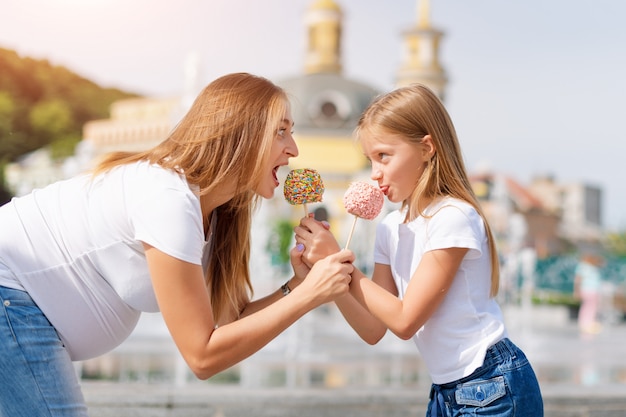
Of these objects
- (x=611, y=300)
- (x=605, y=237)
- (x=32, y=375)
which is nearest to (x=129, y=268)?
(x=32, y=375)

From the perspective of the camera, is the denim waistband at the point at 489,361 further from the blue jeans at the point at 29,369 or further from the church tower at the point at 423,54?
the church tower at the point at 423,54

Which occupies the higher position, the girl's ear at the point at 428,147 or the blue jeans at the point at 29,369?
the girl's ear at the point at 428,147

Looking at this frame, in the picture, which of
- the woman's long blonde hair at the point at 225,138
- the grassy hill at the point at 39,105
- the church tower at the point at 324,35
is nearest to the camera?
the woman's long blonde hair at the point at 225,138

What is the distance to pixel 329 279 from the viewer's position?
1959 mm

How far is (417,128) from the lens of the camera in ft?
6.87

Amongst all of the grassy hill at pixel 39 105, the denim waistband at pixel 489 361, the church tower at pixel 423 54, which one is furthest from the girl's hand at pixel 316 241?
the church tower at pixel 423 54

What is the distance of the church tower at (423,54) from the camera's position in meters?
45.7

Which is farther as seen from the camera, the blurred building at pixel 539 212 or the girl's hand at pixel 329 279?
the blurred building at pixel 539 212

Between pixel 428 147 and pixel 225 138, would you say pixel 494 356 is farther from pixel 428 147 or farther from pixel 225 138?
pixel 225 138

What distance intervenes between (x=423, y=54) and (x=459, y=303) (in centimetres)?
4581

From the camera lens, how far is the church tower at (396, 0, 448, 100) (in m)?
45.7

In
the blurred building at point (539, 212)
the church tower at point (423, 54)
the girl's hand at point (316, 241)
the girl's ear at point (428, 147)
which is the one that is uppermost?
the church tower at point (423, 54)

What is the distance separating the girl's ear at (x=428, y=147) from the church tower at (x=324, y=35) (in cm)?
4924

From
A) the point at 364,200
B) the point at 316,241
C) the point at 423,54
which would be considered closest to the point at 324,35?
the point at 423,54
